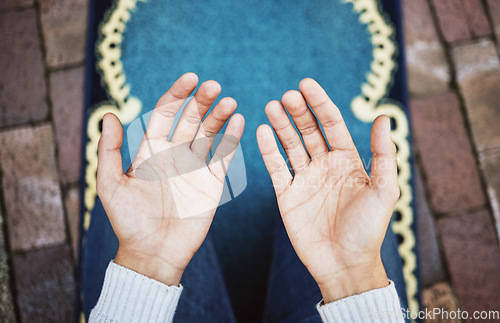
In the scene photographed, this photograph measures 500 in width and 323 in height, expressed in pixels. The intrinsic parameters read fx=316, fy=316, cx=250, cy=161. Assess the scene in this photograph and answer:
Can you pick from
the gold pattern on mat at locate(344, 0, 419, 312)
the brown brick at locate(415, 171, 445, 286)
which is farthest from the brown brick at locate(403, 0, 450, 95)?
the brown brick at locate(415, 171, 445, 286)

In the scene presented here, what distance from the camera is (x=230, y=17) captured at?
1.18 metres

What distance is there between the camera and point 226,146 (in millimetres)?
768

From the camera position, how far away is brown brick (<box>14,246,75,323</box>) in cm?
121

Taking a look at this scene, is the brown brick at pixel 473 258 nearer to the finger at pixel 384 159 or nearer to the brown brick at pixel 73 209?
the finger at pixel 384 159

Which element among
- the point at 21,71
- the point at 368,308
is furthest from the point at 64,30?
the point at 368,308

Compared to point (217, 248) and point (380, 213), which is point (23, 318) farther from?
point (380, 213)

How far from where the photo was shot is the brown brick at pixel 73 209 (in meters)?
1.22

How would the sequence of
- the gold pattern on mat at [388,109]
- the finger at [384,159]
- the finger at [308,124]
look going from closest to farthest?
1. the finger at [384,159]
2. the finger at [308,124]
3. the gold pattern on mat at [388,109]

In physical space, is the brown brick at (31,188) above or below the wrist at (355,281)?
above

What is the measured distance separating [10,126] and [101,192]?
893 mm

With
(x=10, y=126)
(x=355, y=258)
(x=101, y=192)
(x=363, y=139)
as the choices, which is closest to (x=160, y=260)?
A: (x=101, y=192)

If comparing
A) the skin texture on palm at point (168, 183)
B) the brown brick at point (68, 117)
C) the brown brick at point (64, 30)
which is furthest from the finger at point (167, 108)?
the brown brick at point (64, 30)

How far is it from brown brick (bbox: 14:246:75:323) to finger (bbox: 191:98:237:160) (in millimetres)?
821

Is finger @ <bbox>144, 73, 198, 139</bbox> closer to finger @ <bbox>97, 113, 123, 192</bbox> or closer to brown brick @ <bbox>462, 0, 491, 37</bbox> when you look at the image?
finger @ <bbox>97, 113, 123, 192</bbox>
